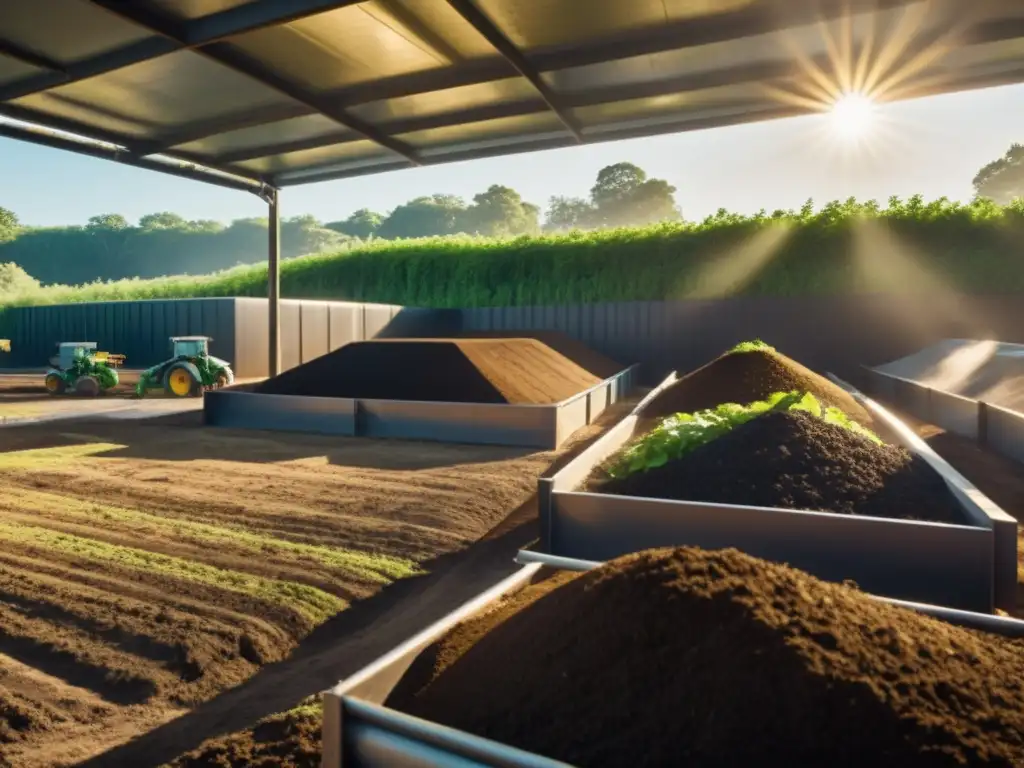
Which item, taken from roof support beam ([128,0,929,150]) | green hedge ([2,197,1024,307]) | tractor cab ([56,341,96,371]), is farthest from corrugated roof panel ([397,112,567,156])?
green hedge ([2,197,1024,307])

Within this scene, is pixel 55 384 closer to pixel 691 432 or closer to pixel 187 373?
pixel 187 373

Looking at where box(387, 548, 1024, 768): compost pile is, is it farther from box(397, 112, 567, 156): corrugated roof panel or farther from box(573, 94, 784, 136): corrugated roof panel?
box(397, 112, 567, 156): corrugated roof panel

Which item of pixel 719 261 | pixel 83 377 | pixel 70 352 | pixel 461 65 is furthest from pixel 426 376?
pixel 719 261

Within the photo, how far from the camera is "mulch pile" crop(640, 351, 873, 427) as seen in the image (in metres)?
8.23

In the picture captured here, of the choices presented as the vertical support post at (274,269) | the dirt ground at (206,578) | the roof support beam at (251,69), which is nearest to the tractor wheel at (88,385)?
the vertical support post at (274,269)

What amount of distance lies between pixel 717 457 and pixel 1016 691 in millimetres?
2960

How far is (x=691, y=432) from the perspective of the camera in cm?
525

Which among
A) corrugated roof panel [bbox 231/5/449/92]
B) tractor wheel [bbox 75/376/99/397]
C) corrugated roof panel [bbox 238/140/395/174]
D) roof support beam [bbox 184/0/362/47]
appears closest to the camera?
roof support beam [bbox 184/0/362/47]

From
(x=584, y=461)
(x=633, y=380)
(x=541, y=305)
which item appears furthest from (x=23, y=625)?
(x=541, y=305)

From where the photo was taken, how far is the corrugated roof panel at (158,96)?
24.1ft

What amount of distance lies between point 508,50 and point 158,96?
4.56 metres

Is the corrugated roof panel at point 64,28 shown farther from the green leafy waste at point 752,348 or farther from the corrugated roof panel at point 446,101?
the green leafy waste at point 752,348

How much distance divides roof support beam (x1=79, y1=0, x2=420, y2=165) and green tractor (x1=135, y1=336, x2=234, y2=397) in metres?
6.53

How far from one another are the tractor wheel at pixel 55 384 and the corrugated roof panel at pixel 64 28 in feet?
30.5
